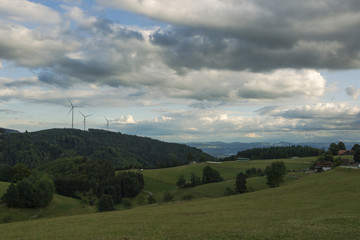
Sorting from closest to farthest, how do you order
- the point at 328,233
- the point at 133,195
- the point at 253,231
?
the point at 328,233 < the point at 253,231 < the point at 133,195

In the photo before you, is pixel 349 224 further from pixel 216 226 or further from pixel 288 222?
pixel 216 226

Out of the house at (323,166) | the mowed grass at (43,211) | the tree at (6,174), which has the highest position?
the house at (323,166)

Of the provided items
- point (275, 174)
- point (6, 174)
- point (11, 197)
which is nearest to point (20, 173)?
point (6, 174)

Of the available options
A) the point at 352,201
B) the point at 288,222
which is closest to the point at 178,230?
the point at 288,222

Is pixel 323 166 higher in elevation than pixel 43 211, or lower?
higher

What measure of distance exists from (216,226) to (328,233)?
11.0 metres

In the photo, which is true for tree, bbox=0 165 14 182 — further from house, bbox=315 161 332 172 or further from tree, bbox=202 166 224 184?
house, bbox=315 161 332 172

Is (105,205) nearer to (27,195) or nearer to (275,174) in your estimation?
(27,195)

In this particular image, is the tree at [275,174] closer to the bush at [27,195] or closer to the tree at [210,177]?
the tree at [210,177]

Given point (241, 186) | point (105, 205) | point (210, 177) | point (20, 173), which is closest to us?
point (105, 205)

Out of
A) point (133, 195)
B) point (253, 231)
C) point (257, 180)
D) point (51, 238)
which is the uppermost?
point (253, 231)

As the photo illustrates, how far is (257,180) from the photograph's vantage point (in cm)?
13162

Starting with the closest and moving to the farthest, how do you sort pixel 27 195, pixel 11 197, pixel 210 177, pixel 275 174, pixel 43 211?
pixel 11 197, pixel 27 195, pixel 43 211, pixel 275 174, pixel 210 177

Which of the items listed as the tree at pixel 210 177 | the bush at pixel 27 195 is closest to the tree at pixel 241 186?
the tree at pixel 210 177
